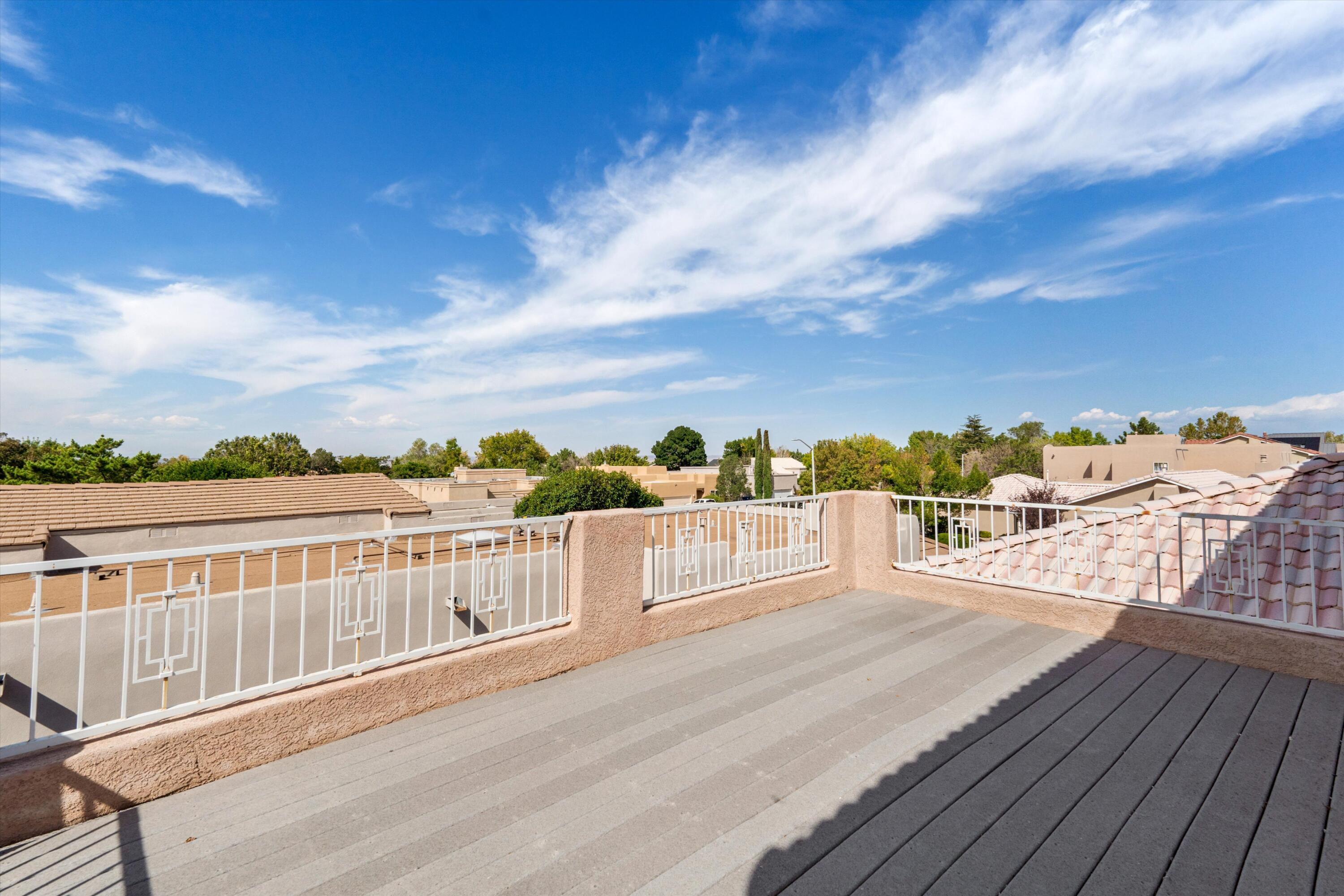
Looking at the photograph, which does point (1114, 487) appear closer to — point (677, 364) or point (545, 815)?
point (545, 815)

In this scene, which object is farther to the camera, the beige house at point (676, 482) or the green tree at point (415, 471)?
the green tree at point (415, 471)

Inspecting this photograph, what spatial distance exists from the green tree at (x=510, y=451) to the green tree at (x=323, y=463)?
1507 centimetres

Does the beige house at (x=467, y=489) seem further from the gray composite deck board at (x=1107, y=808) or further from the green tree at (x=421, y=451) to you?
the green tree at (x=421, y=451)

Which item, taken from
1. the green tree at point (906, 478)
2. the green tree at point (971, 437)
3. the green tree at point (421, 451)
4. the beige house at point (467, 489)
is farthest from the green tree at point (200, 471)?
the green tree at point (971, 437)

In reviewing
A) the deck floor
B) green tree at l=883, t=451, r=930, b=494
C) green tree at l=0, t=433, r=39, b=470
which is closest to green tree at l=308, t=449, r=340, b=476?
green tree at l=0, t=433, r=39, b=470

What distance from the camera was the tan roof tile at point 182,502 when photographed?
46.9 ft

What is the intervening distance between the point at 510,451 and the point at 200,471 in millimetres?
38192

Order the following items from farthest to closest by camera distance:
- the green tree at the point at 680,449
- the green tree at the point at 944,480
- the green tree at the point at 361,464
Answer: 1. the green tree at the point at 680,449
2. the green tree at the point at 361,464
3. the green tree at the point at 944,480

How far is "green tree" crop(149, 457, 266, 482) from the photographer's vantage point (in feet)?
89.1

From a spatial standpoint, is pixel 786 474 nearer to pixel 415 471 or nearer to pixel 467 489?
pixel 467 489

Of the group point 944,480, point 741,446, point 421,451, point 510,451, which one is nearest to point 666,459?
point 741,446

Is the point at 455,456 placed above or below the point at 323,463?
above

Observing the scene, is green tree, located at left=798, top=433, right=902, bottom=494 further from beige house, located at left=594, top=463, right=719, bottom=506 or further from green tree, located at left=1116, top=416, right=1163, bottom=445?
green tree, located at left=1116, top=416, right=1163, bottom=445

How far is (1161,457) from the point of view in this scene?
35.8 metres
